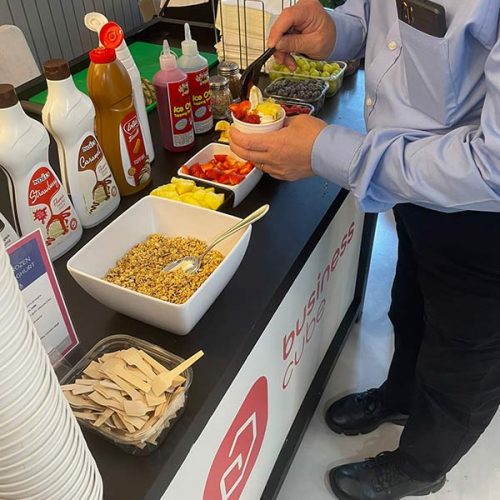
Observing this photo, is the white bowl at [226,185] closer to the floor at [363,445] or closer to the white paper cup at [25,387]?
the white paper cup at [25,387]

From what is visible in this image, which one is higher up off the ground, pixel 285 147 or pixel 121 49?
pixel 121 49

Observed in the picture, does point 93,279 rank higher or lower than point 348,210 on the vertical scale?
higher

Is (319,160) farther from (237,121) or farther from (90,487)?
(90,487)

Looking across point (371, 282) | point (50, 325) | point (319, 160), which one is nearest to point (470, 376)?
point (319, 160)

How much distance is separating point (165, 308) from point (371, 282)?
143 centimetres

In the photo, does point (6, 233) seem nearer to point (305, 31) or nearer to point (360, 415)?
point (305, 31)

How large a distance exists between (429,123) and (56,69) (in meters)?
0.56

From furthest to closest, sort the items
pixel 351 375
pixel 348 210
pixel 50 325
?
pixel 351 375 < pixel 348 210 < pixel 50 325

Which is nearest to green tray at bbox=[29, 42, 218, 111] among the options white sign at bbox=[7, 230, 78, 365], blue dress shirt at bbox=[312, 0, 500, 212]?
blue dress shirt at bbox=[312, 0, 500, 212]

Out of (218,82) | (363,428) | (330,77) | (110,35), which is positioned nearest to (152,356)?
(110,35)

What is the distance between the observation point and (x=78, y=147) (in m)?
0.81

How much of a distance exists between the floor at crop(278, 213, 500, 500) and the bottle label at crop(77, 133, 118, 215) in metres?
0.92

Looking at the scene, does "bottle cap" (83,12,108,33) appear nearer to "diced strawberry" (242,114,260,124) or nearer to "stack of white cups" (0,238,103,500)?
"diced strawberry" (242,114,260,124)

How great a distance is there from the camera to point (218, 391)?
67 centimetres
